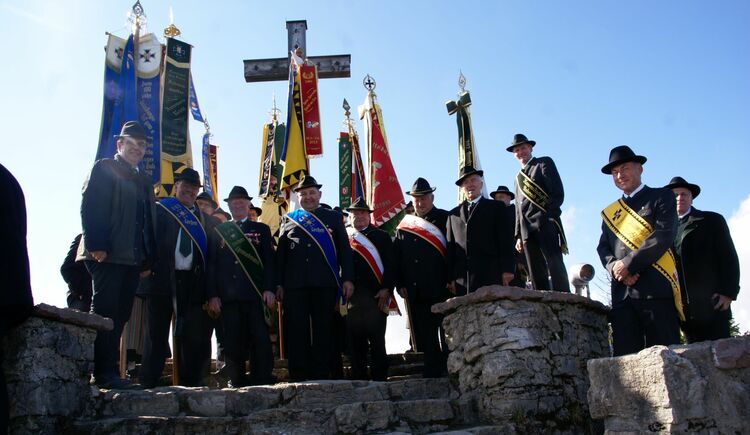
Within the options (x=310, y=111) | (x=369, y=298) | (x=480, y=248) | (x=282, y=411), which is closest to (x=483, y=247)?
(x=480, y=248)

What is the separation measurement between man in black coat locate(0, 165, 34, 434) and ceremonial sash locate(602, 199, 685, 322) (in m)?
3.46

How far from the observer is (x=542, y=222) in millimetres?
5164

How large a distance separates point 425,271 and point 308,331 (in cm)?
116

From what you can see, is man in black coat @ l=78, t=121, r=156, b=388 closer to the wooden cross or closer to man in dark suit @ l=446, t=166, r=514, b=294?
man in dark suit @ l=446, t=166, r=514, b=294

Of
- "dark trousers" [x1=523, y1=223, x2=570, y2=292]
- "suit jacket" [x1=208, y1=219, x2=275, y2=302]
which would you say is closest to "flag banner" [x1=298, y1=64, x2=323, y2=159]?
"suit jacket" [x1=208, y1=219, x2=275, y2=302]

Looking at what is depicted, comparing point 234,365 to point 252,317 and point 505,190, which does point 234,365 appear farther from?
point 505,190

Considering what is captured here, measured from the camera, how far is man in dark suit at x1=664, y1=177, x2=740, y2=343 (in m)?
4.52

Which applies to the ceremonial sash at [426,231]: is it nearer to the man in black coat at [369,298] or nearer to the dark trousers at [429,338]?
the man in black coat at [369,298]

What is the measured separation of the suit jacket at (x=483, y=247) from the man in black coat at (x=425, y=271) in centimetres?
22

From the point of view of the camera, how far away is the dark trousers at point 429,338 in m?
5.21

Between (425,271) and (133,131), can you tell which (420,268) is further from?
(133,131)

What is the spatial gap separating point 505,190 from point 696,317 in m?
3.37

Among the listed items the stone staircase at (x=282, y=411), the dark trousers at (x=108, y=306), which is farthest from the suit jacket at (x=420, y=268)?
the dark trousers at (x=108, y=306)

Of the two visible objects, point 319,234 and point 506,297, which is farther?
point 319,234
